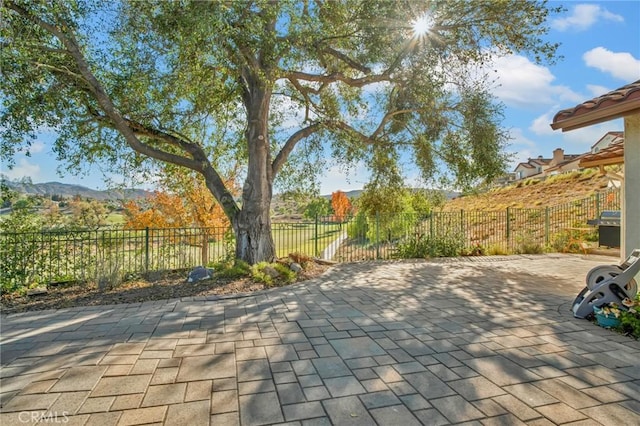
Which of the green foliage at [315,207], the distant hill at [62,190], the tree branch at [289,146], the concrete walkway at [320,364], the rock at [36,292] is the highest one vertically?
the tree branch at [289,146]

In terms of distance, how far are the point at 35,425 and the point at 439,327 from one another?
12.7ft

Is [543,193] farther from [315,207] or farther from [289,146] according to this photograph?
[289,146]

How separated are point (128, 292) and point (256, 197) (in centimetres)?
335

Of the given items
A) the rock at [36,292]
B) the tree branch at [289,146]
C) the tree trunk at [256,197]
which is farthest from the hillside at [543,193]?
the rock at [36,292]

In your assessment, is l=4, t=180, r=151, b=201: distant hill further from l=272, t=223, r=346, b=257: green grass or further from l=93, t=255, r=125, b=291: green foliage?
l=272, t=223, r=346, b=257: green grass

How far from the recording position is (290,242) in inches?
488

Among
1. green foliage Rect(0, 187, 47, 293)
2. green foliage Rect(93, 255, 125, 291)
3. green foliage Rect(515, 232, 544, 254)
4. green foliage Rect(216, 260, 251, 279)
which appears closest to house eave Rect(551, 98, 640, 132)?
green foliage Rect(216, 260, 251, 279)

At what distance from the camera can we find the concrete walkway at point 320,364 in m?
→ 2.37

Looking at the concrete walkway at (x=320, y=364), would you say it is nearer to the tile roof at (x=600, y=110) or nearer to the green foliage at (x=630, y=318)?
the green foliage at (x=630, y=318)

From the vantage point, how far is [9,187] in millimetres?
7129

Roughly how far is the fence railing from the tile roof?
20.5 feet

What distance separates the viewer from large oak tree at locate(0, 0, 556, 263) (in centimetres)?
582

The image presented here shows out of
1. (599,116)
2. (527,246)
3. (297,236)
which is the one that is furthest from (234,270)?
(527,246)

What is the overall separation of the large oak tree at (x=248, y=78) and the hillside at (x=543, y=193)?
28.9 ft
